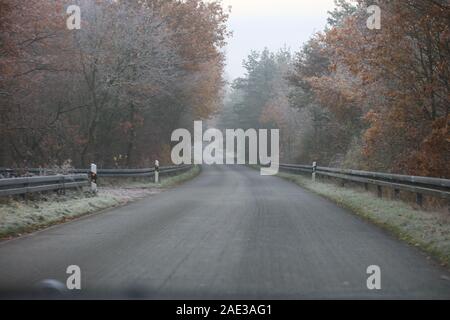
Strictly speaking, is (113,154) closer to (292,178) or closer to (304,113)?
(292,178)

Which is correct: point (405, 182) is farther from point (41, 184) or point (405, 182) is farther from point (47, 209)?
point (41, 184)

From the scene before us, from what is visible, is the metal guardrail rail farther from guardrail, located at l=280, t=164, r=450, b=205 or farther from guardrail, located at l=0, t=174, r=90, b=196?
guardrail, located at l=280, t=164, r=450, b=205

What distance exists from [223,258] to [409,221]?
16.3 ft

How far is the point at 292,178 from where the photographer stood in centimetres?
3078

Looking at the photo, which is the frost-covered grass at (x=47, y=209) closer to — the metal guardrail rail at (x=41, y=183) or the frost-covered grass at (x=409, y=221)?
the metal guardrail rail at (x=41, y=183)

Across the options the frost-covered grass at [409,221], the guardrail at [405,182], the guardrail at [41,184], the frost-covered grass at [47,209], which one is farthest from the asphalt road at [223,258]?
the guardrail at [41,184]

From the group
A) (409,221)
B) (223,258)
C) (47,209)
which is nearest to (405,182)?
(409,221)

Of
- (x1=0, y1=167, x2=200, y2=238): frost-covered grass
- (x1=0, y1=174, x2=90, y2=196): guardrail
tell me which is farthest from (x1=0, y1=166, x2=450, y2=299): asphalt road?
(x1=0, y1=174, x2=90, y2=196): guardrail

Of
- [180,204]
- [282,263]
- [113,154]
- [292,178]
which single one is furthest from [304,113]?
[282,263]

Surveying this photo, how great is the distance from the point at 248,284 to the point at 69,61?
2100cm

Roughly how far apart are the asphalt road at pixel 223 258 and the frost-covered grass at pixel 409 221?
323 millimetres

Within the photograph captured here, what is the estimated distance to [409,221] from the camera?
10.3m

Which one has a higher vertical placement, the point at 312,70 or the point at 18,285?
the point at 312,70
